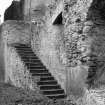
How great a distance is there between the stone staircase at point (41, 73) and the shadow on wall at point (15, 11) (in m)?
4.17

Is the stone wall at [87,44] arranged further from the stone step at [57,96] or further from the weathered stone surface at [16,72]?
the weathered stone surface at [16,72]

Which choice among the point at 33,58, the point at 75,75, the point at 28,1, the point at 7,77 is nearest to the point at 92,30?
the point at 75,75

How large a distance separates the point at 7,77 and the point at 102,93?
6.06 meters

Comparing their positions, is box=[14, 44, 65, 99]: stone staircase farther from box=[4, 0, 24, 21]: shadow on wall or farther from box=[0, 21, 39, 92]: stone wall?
box=[4, 0, 24, 21]: shadow on wall

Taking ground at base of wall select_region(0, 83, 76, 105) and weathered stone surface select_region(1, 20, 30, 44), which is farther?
weathered stone surface select_region(1, 20, 30, 44)

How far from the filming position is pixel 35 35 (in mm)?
11836

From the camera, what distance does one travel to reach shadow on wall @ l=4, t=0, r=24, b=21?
1619 centimetres

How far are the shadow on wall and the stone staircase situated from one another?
417cm

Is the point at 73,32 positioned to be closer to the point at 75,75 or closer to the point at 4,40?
the point at 75,75

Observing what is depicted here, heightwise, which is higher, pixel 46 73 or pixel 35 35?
pixel 35 35

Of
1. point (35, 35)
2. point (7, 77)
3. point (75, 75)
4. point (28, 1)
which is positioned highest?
point (28, 1)

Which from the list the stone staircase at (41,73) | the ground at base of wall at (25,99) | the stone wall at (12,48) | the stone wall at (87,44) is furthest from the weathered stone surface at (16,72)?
the stone wall at (87,44)

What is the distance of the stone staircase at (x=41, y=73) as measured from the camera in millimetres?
9164

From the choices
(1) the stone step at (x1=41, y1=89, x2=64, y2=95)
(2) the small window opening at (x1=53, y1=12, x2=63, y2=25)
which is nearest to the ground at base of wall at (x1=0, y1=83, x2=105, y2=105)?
(1) the stone step at (x1=41, y1=89, x2=64, y2=95)
